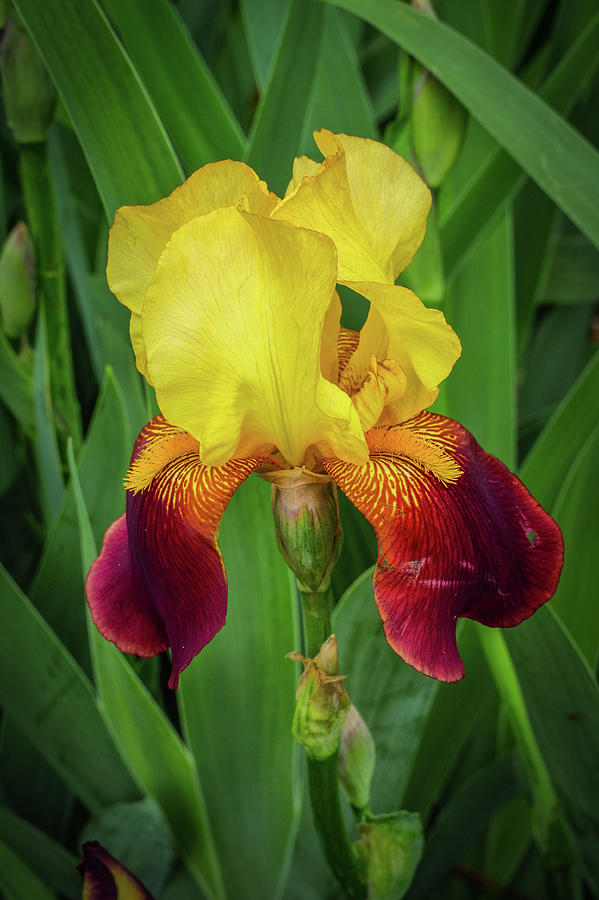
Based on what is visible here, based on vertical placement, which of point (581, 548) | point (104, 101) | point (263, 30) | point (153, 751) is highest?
point (263, 30)

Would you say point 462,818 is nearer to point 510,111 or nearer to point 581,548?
point 581,548

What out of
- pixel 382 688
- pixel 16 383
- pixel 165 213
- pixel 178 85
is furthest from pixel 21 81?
pixel 382 688

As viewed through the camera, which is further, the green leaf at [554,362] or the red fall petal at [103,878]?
the green leaf at [554,362]

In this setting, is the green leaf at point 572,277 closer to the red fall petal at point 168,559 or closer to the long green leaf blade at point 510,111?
the long green leaf blade at point 510,111

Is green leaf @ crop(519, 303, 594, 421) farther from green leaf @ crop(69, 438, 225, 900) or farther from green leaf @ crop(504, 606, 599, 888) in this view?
green leaf @ crop(69, 438, 225, 900)

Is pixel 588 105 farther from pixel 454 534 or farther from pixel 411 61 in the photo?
Answer: pixel 454 534

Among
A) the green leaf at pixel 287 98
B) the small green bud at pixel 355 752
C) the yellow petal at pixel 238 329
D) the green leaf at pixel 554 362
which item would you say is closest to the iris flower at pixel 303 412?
the yellow petal at pixel 238 329

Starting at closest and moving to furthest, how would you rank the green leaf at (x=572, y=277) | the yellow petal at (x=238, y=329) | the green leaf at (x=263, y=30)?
1. the yellow petal at (x=238, y=329)
2. the green leaf at (x=263, y=30)
3. the green leaf at (x=572, y=277)
